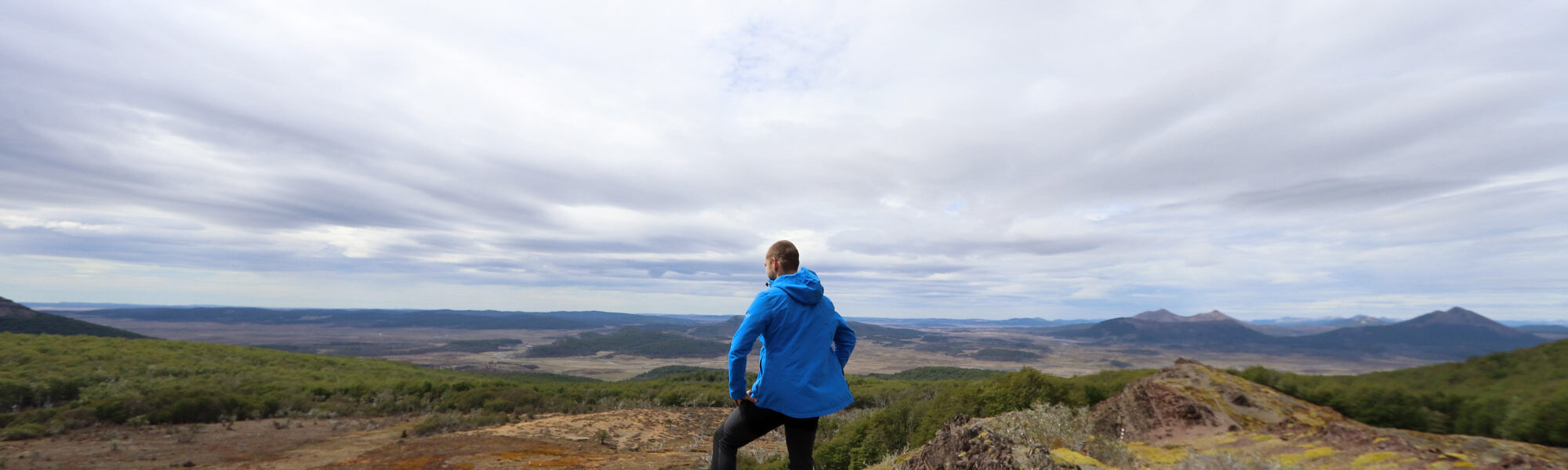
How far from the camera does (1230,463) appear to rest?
185 inches

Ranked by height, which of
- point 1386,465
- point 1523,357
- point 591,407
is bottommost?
point 591,407

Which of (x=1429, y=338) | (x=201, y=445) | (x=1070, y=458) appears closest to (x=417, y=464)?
(x=201, y=445)

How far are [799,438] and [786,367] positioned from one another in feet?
1.99

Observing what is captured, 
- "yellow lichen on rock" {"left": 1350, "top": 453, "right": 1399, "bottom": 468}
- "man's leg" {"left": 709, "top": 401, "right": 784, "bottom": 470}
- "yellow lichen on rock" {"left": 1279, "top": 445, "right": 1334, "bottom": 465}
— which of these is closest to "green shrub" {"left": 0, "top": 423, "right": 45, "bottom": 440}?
"man's leg" {"left": 709, "top": 401, "right": 784, "bottom": 470}

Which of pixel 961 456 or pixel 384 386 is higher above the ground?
pixel 961 456

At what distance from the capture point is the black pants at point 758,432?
4129 millimetres

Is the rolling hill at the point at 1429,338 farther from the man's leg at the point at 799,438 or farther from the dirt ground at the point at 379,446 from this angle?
the man's leg at the point at 799,438

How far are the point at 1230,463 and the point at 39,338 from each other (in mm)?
55707

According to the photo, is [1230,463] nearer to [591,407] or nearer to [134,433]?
[591,407]

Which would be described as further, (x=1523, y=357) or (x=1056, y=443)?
(x=1523, y=357)

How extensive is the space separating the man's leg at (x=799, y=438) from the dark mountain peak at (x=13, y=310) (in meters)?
189

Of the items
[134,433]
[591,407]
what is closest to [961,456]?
[591,407]

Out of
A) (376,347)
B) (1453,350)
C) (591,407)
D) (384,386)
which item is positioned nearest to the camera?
(591,407)

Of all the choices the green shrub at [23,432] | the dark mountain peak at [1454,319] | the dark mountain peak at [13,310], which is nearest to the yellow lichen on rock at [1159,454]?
the green shrub at [23,432]
